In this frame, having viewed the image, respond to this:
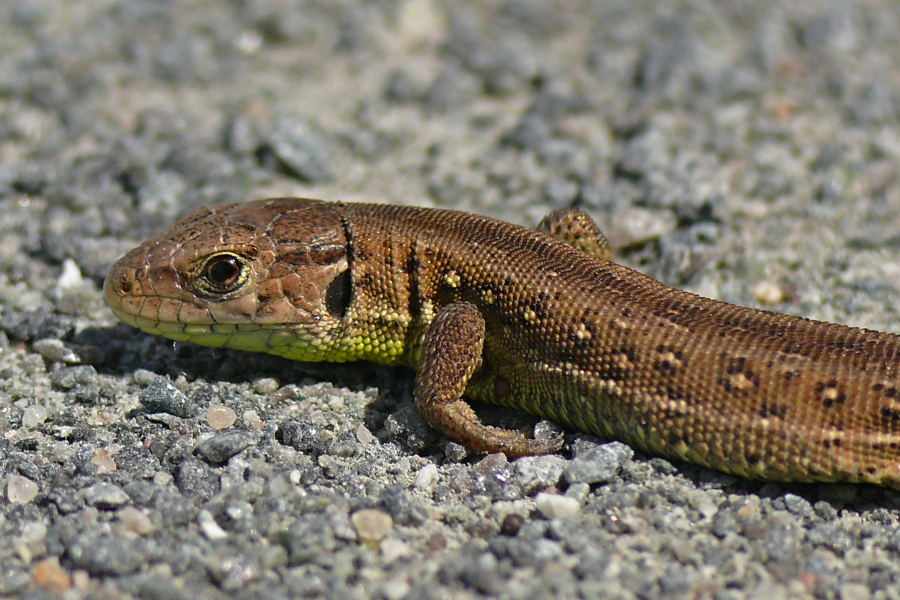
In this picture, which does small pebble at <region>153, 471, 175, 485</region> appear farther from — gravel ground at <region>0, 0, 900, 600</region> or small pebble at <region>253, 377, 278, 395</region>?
small pebble at <region>253, 377, 278, 395</region>

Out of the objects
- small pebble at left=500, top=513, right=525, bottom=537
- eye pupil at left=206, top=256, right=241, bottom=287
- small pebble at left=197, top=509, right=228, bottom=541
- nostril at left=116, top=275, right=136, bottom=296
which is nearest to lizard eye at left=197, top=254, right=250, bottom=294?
eye pupil at left=206, top=256, right=241, bottom=287

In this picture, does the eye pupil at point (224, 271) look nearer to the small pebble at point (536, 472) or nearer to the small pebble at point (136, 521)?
the small pebble at point (136, 521)

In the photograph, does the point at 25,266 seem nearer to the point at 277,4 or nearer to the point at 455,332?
the point at 455,332

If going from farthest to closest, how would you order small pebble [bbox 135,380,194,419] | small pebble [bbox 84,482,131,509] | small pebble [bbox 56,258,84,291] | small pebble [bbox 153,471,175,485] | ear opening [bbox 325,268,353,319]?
small pebble [bbox 56,258,84,291] → ear opening [bbox 325,268,353,319] → small pebble [bbox 135,380,194,419] → small pebble [bbox 153,471,175,485] → small pebble [bbox 84,482,131,509]

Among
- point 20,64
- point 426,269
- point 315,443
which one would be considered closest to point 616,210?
point 426,269

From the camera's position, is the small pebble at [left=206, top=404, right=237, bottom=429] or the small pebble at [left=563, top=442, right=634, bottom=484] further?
the small pebble at [left=206, top=404, right=237, bottom=429]

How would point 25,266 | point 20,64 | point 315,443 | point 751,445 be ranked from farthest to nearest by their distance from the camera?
point 20,64, point 25,266, point 315,443, point 751,445

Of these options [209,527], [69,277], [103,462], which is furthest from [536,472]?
[69,277]

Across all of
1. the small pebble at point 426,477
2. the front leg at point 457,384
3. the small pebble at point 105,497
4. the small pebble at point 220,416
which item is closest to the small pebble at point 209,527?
the small pebble at point 105,497

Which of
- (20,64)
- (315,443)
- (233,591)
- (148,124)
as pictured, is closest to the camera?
(233,591)
